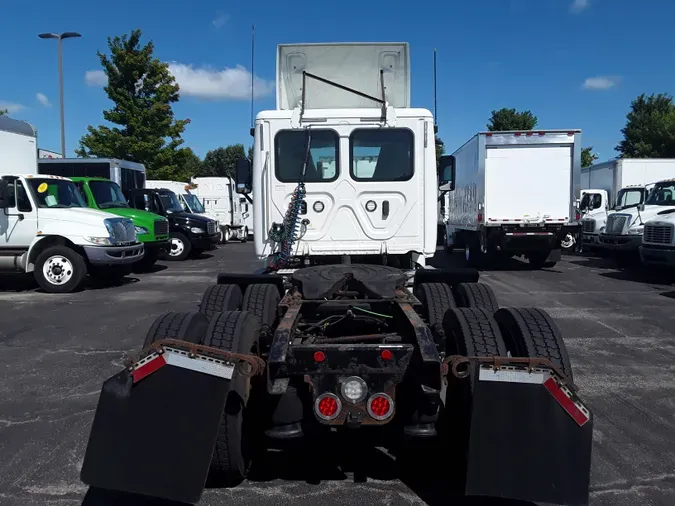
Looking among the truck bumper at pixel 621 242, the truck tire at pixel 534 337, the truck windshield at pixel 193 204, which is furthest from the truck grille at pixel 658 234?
the truck windshield at pixel 193 204

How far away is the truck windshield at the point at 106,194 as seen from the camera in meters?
15.2

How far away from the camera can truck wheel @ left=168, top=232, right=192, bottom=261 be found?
1923cm

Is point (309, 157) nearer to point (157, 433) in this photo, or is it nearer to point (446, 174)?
point (446, 174)

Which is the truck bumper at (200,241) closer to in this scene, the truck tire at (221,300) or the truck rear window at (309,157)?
the truck rear window at (309,157)

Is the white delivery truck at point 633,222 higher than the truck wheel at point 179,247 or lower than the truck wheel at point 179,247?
higher

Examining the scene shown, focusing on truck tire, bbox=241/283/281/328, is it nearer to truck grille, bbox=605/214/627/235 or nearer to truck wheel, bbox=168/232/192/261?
truck grille, bbox=605/214/627/235

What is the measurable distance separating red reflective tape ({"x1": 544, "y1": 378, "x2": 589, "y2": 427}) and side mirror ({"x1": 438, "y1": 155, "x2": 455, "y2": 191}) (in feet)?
15.0

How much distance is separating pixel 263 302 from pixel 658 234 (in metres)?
11.0

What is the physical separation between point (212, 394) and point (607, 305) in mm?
9071

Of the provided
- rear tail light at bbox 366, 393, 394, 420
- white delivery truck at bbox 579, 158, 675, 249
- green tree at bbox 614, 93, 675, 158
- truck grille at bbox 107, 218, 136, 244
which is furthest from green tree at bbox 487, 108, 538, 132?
rear tail light at bbox 366, 393, 394, 420

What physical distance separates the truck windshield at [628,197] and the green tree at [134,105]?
19136mm

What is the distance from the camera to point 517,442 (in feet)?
10.0

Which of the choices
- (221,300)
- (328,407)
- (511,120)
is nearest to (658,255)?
(221,300)

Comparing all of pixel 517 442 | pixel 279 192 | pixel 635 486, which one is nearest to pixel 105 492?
pixel 517 442
